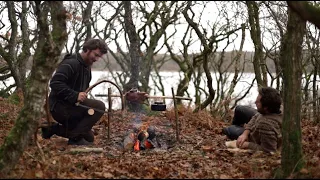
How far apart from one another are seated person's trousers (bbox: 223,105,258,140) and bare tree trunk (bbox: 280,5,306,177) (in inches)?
116

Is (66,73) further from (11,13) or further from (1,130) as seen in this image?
(11,13)

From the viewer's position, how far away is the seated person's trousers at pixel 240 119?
332 inches

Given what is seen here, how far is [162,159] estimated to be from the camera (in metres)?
6.65

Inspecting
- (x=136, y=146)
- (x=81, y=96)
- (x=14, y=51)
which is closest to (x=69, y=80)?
(x=81, y=96)

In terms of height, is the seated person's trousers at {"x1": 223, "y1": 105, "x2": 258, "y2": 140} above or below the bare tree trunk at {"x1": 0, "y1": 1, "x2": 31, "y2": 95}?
below

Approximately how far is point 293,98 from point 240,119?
332 centimetres

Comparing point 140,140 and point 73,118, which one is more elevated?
point 73,118

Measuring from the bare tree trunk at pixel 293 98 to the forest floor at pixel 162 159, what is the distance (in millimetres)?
205

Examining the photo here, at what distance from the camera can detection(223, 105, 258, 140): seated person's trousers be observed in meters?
8.45

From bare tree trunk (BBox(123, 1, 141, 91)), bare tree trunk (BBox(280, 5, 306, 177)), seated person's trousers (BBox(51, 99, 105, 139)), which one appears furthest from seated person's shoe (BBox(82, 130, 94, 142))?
bare tree trunk (BBox(123, 1, 141, 91))

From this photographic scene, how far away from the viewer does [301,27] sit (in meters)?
5.40

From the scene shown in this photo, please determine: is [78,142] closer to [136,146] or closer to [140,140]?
[136,146]

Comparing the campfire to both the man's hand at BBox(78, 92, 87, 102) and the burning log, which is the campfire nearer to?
the burning log

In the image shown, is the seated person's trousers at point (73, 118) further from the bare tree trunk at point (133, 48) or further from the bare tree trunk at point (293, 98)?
the bare tree trunk at point (133, 48)
